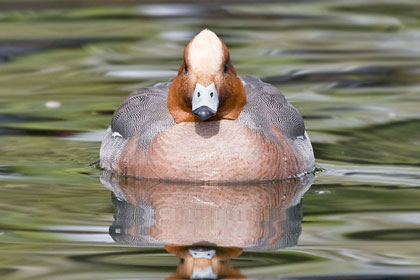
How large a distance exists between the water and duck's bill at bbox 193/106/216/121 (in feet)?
1.87

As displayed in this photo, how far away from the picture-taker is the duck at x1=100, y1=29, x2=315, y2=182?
26.9ft

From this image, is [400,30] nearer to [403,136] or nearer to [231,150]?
[403,136]

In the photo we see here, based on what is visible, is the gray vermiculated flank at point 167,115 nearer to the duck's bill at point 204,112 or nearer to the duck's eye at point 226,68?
the duck's eye at point 226,68

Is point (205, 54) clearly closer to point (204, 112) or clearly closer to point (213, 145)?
Result: point (204, 112)

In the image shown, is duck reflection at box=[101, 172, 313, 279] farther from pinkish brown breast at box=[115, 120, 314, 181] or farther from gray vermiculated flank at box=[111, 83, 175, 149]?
gray vermiculated flank at box=[111, 83, 175, 149]

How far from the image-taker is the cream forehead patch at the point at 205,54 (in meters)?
8.15

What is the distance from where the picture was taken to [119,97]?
39.9 ft

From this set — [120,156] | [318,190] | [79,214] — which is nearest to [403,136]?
[318,190]

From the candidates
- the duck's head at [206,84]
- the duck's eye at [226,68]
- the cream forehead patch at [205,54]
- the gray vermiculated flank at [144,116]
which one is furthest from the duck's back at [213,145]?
the cream forehead patch at [205,54]

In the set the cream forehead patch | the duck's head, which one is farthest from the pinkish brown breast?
the cream forehead patch

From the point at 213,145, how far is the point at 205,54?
2.22ft

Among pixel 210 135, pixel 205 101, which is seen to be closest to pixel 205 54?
pixel 205 101

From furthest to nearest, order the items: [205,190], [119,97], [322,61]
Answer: [322,61] < [119,97] < [205,190]

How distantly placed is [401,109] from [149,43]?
473 centimetres
